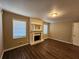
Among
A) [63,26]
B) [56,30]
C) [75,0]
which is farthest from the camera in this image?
[56,30]

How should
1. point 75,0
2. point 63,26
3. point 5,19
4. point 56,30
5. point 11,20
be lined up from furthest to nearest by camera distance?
point 56,30, point 63,26, point 11,20, point 5,19, point 75,0

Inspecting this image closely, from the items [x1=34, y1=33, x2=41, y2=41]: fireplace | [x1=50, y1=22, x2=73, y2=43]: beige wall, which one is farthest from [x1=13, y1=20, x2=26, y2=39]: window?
[x1=50, y1=22, x2=73, y2=43]: beige wall

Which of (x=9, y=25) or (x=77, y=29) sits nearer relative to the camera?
(x=9, y=25)

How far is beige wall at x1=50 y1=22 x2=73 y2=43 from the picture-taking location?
5.55 m

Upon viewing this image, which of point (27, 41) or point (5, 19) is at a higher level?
point (5, 19)

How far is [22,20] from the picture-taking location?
14.6 ft

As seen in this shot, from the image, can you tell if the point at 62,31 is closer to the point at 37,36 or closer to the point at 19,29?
the point at 37,36

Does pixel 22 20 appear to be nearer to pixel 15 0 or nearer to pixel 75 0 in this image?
pixel 15 0

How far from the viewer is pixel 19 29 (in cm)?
427

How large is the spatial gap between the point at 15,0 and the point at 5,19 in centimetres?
192

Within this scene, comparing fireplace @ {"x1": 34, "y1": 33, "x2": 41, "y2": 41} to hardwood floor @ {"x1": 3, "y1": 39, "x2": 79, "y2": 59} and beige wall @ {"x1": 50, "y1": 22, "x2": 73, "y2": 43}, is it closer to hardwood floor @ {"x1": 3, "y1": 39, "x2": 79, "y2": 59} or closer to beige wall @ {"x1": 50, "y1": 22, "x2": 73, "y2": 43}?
hardwood floor @ {"x1": 3, "y1": 39, "x2": 79, "y2": 59}

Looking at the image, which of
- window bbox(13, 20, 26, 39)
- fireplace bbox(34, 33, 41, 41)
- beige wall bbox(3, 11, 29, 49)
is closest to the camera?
beige wall bbox(3, 11, 29, 49)

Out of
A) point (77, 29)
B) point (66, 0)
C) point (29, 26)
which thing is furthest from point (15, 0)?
point (77, 29)

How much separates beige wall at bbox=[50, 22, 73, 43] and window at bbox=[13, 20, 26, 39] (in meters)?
4.17
